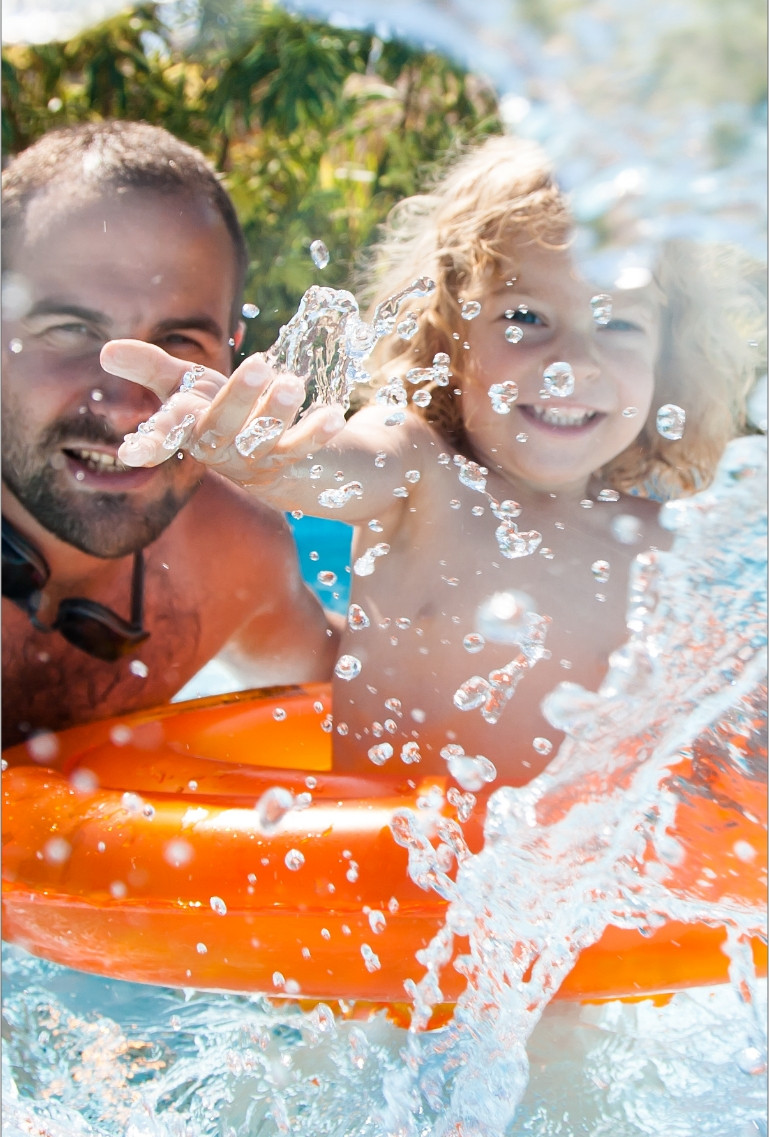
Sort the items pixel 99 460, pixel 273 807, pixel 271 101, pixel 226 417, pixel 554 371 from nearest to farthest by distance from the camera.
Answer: pixel 226 417, pixel 273 807, pixel 554 371, pixel 99 460, pixel 271 101

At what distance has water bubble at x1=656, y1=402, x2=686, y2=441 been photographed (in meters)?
1.53

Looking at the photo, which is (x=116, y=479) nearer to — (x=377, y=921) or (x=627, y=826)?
(x=377, y=921)

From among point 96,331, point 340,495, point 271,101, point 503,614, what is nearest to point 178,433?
point 340,495

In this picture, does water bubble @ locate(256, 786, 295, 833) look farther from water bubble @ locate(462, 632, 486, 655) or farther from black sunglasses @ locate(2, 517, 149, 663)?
black sunglasses @ locate(2, 517, 149, 663)

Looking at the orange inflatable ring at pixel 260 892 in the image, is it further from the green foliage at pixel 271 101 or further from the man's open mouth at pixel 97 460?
the green foliage at pixel 271 101

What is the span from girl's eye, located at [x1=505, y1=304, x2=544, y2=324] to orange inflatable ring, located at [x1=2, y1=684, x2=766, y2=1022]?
1.90 feet

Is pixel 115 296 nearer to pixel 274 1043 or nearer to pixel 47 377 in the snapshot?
pixel 47 377

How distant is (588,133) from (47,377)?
2.73ft

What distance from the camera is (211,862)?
1198mm

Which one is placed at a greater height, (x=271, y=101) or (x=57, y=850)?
(x=271, y=101)

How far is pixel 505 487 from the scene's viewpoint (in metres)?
1.44

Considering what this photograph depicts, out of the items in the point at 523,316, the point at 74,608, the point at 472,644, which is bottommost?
the point at 74,608

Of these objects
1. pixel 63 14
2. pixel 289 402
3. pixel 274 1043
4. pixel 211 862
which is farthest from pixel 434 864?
pixel 63 14

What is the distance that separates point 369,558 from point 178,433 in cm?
50
